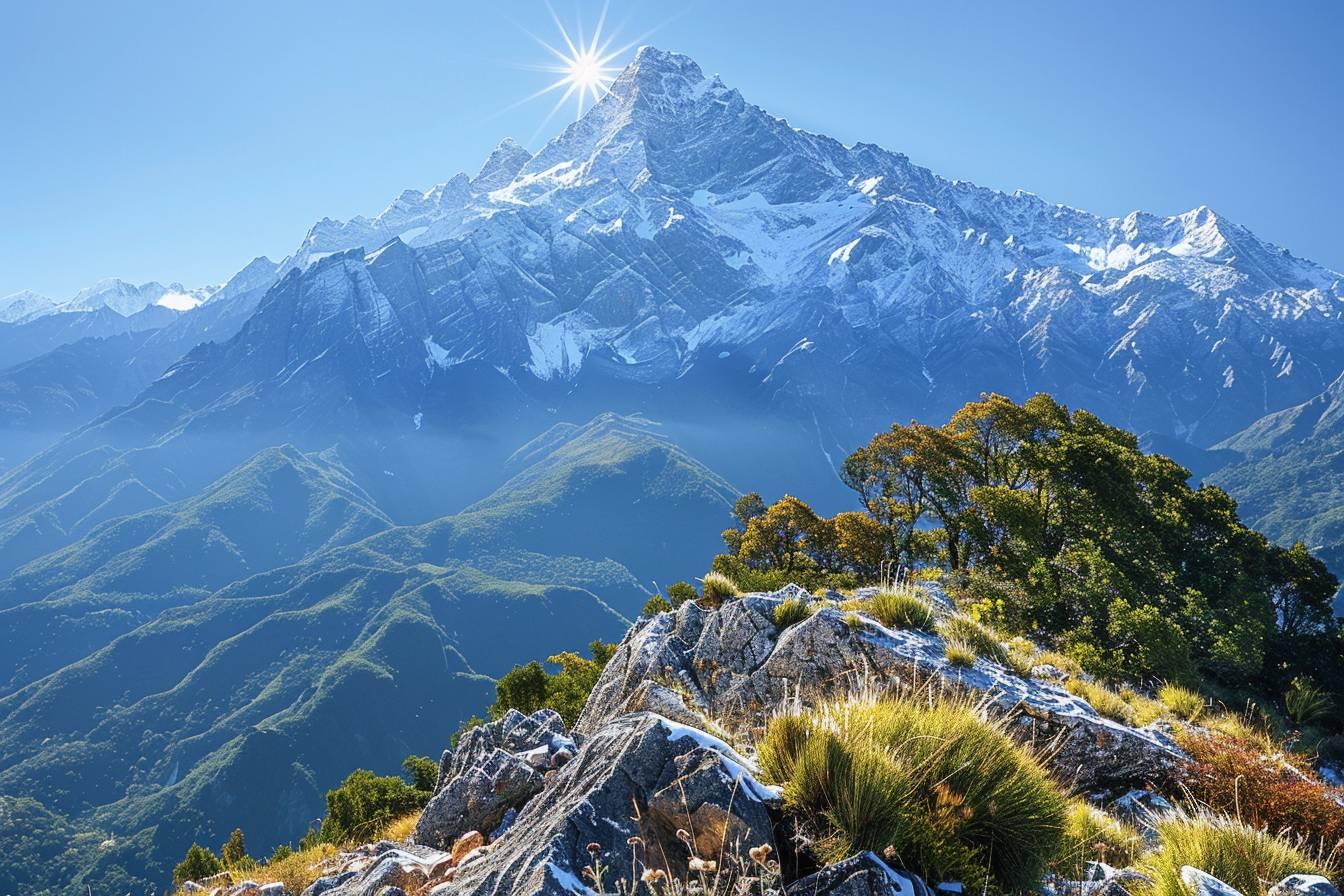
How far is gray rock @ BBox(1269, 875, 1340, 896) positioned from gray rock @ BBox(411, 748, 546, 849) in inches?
443

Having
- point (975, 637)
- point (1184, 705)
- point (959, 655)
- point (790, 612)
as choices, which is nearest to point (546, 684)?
point (790, 612)

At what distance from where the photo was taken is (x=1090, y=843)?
26.2 ft

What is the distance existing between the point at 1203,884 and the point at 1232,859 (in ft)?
2.80

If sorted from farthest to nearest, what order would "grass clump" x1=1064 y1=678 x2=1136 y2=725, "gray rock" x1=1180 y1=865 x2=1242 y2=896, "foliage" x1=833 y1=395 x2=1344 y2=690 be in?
"foliage" x1=833 y1=395 x2=1344 y2=690 < "grass clump" x1=1064 y1=678 x2=1136 y2=725 < "gray rock" x1=1180 y1=865 x2=1242 y2=896

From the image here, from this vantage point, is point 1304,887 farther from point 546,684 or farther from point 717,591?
point 546,684

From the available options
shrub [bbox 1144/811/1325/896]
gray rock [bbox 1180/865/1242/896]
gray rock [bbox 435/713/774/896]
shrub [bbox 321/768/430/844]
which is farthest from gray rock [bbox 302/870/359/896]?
shrub [bbox 321/768/430/844]

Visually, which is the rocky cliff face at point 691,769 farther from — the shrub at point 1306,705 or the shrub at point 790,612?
the shrub at point 1306,705

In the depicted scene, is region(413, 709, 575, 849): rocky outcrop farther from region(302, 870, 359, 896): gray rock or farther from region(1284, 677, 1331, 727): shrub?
region(1284, 677, 1331, 727): shrub

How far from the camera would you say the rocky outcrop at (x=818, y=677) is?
11.5m

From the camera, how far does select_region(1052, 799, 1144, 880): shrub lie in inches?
273

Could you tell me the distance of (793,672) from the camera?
1396 cm

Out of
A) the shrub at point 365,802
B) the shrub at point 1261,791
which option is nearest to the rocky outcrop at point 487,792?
the shrub at point 1261,791

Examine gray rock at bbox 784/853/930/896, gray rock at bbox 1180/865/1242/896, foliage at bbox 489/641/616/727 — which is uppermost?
gray rock at bbox 784/853/930/896

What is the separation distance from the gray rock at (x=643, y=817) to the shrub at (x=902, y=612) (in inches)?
355
